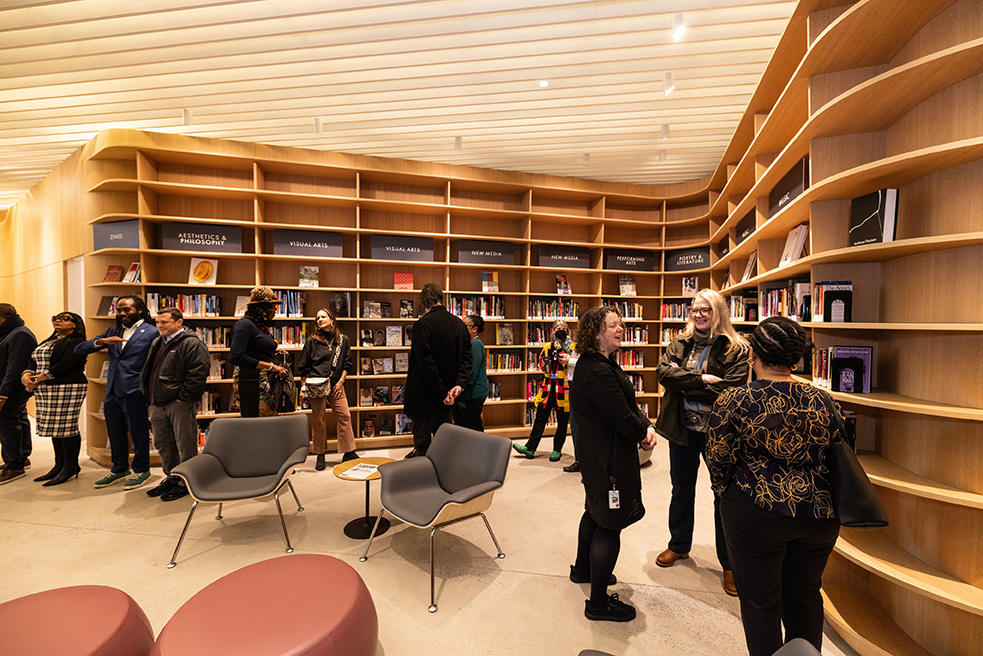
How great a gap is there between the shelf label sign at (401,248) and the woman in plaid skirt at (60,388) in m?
2.93

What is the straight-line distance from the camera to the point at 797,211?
8.15 feet

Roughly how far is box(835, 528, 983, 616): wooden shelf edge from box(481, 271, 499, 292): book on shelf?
4.20 m

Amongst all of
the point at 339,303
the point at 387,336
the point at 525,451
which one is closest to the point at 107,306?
the point at 339,303

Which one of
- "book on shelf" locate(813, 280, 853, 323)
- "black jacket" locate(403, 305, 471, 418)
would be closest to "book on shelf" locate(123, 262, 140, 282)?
"black jacket" locate(403, 305, 471, 418)

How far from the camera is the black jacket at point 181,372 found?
347 cm

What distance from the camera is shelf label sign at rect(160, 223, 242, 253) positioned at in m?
4.55

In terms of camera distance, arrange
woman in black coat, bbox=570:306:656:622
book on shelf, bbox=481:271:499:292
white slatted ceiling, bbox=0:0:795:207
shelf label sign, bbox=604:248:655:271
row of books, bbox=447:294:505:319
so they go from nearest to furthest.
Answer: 1. woman in black coat, bbox=570:306:656:622
2. white slatted ceiling, bbox=0:0:795:207
3. row of books, bbox=447:294:505:319
4. book on shelf, bbox=481:271:499:292
5. shelf label sign, bbox=604:248:655:271

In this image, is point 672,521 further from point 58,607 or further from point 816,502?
point 58,607

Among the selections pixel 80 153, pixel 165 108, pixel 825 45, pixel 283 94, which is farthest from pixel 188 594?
pixel 80 153

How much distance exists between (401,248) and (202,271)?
220 centimetres

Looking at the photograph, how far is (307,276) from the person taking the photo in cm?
489

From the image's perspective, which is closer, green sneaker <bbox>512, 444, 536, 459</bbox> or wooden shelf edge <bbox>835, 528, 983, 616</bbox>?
wooden shelf edge <bbox>835, 528, 983, 616</bbox>

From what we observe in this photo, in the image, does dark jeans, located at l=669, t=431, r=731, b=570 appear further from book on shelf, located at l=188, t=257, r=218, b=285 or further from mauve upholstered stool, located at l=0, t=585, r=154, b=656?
book on shelf, located at l=188, t=257, r=218, b=285

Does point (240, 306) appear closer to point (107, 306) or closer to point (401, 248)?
point (107, 306)
